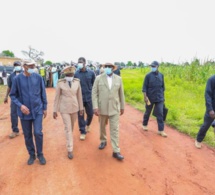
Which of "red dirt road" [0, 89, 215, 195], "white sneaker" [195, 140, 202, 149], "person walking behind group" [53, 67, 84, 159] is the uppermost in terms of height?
"person walking behind group" [53, 67, 84, 159]

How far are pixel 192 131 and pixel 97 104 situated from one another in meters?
3.14

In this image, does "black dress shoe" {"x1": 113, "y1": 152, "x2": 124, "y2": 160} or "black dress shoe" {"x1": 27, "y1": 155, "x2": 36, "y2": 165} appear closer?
"black dress shoe" {"x1": 27, "y1": 155, "x2": 36, "y2": 165}

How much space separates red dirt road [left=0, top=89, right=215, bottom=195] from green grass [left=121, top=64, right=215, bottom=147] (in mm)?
977

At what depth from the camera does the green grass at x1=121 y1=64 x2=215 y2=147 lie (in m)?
6.27

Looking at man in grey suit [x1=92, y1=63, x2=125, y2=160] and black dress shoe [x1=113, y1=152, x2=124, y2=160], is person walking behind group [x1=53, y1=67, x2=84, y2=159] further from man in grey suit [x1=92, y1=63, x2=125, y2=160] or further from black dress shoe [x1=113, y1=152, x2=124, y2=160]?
black dress shoe [x1=113, y1=152, x2=124, y2=160]

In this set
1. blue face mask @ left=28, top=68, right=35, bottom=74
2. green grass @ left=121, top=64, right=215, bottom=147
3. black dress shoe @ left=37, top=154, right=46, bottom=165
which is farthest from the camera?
green grass @ left=121, top=64, right=215, bottom=147

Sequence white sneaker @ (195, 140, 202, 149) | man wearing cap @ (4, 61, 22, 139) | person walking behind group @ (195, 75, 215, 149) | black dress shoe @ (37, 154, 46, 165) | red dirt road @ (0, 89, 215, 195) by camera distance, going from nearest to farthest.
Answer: red dirt road @ (0, 89, 215, 195) → black dress shoe @ (37, 154, 46, 165) → person walking behind group @ (195, 75, 215, 149) → white sneaker @ (195, 140, 202, 149) → man wearing cap @ (4, 61, 22, 139)

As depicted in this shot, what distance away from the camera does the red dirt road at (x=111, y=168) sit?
3078 millimetres

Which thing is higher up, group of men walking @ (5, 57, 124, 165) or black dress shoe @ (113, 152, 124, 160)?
group of men walking @ (5, 57, 124, 165)

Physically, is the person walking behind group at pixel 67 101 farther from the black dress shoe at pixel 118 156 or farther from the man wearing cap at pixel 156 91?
the man wearing cap at pixel 156 91

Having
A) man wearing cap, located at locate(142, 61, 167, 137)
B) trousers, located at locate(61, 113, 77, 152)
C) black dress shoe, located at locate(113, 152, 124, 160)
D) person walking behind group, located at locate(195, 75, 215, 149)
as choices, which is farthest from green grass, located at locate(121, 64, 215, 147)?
trousers, located at locate(61, 113, 77, 152)

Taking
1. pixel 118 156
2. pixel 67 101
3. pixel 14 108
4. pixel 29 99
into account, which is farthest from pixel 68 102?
pixel 14 108

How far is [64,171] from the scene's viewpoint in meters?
3.51

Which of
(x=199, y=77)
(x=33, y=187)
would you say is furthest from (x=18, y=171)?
(x=199, y=77)
